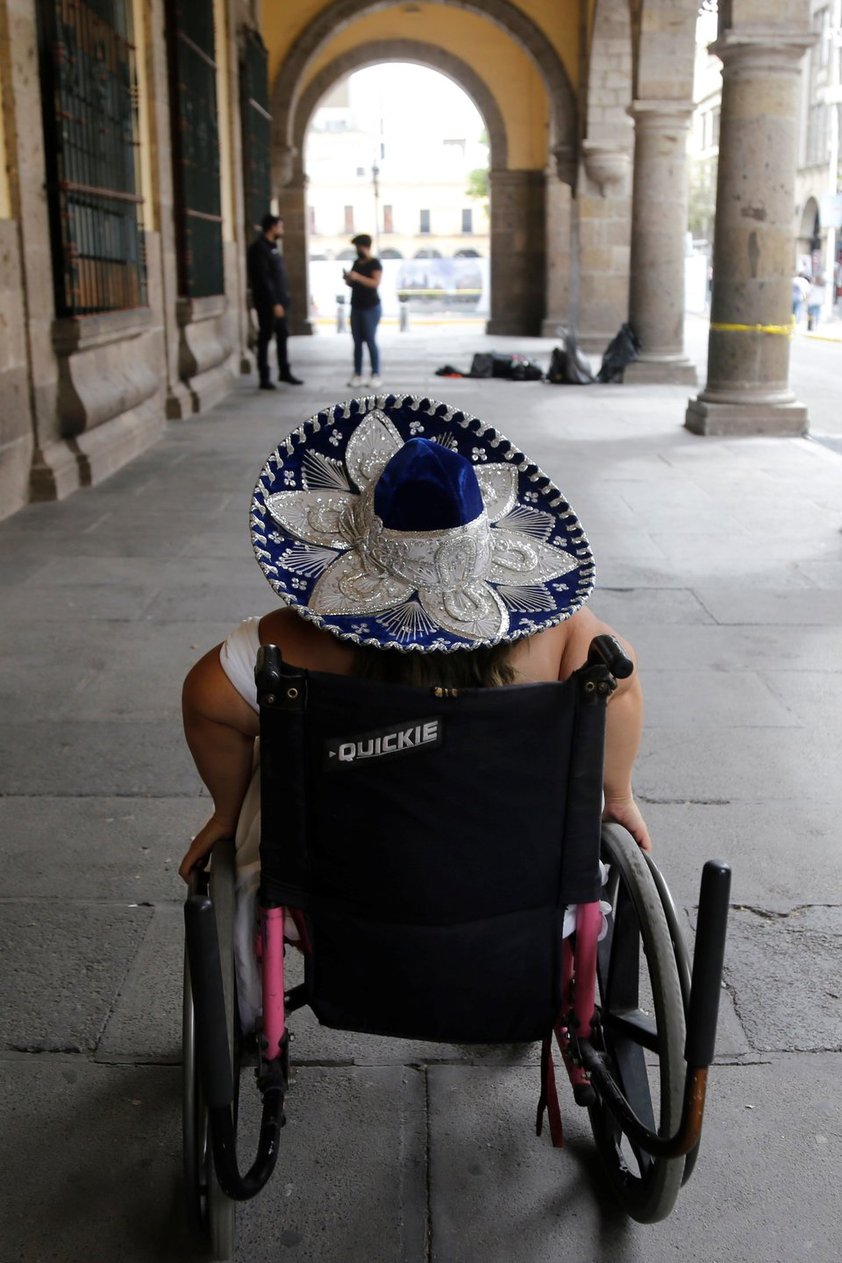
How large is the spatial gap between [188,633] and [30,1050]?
2.54 m

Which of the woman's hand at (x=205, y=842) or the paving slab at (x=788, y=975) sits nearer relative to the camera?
the woman's hand at (x=205, y=842)

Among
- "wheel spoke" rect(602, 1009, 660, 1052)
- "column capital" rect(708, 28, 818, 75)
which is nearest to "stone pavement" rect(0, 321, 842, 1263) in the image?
"wheel spoke" rect(602, 1009, 660, 1052)

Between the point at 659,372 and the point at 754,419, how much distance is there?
452 cm

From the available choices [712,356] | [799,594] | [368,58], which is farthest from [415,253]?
[799,594]

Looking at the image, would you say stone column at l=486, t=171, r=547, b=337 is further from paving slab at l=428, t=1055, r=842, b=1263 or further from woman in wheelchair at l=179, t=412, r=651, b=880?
woman in wheelchair at l=179, t=412, r=651, b=880

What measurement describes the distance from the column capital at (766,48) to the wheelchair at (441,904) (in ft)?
28.8

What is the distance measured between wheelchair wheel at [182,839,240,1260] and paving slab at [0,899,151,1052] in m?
0.60

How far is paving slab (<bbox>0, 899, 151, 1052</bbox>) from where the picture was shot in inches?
89.8

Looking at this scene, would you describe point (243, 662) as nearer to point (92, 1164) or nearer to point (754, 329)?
point (92, 1164)

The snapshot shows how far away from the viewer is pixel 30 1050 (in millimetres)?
2229

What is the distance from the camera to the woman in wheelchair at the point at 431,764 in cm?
154

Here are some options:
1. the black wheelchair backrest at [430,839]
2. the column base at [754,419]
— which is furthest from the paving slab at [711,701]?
the column base at [754,419]

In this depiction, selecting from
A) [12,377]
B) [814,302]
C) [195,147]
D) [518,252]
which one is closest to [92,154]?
[12,377]

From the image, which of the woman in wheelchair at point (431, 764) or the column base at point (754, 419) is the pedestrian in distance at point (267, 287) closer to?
the column base at point (754, 419)
